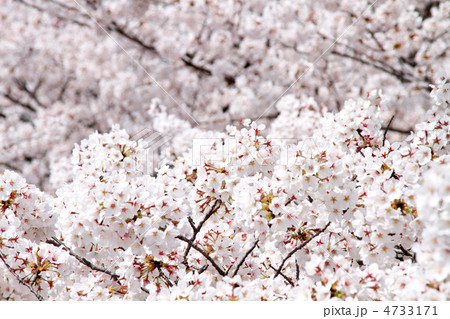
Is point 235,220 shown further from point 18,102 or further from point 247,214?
point 18,102

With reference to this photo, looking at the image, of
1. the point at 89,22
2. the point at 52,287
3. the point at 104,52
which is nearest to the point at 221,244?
the point at 52,287

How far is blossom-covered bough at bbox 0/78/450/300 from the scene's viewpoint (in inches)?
95.7

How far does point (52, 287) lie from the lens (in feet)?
9.62

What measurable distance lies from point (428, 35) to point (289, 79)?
2.24 m

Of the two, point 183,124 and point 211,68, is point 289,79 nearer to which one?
point 211,68

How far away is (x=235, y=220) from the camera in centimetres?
285

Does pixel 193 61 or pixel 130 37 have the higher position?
pixel 130 37

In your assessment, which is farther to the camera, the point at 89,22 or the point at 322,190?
the point at 89,22

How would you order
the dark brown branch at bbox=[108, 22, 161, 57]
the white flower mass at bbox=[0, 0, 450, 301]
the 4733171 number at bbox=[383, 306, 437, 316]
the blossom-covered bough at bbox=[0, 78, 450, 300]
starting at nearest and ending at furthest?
the 4733171 number at bbox=[383, 306, 437, 316]
the white flower mass at bbox=[0, 0, 450, 301]
the blossom-covered bough at bbox=[0, 78, 450, 300]
the dark brown branch at bbox=[108, 22, 161, 57]

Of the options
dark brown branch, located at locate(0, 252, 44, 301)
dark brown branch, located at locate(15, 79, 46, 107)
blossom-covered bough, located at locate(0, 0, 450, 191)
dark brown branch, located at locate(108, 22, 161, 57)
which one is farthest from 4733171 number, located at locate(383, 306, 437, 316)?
dark brown branch, located at locate(15, 79, 46, 107)

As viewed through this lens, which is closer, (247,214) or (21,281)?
(247,214)

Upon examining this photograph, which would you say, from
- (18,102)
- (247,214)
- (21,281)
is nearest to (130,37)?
(18,102)

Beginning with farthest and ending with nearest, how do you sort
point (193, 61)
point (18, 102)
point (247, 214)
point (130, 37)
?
1. point (18, 102)
2. point (193, 61)
3. point (130, 37)
4. point (247, 214)

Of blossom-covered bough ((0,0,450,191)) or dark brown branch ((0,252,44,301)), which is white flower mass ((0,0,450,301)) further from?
blossom-covered bough ((0,0,450,191))
